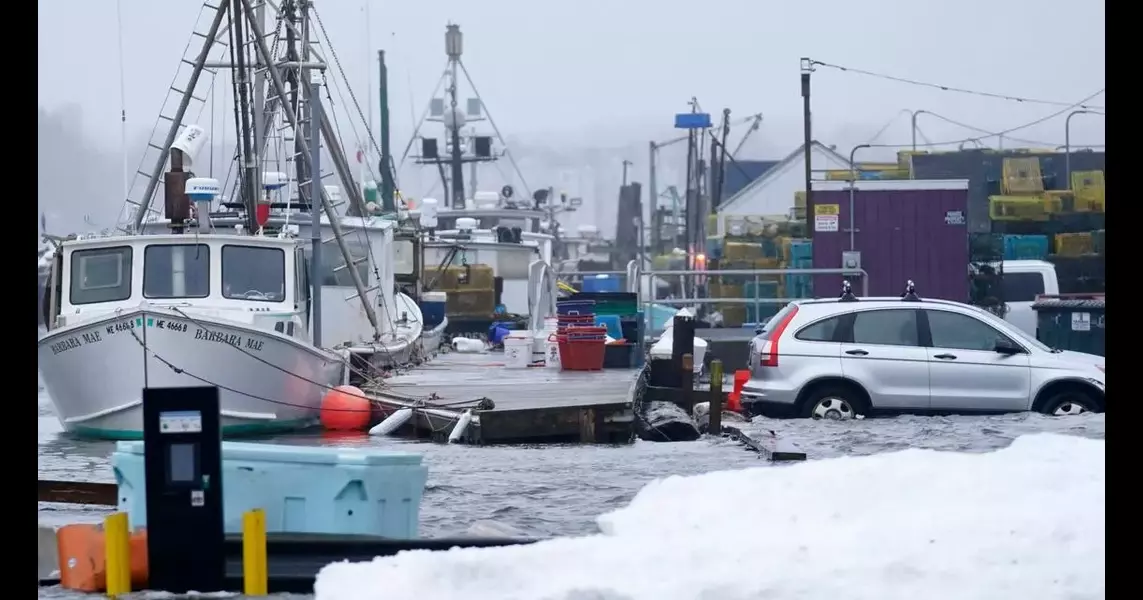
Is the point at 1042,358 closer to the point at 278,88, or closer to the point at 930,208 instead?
the point at 930,208

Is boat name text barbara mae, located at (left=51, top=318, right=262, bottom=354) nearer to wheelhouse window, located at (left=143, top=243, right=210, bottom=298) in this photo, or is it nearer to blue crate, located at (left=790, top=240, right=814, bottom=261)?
wheelhouse window, located at (left=143, top=243, right=210, bottom=298)

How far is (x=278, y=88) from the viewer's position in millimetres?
19234

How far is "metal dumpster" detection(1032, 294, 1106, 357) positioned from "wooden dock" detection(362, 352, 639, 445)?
5.80m

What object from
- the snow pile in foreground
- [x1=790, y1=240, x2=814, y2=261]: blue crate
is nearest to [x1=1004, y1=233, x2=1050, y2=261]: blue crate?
[x1=790, y1=240, x2=814, y2=261]: blue crate

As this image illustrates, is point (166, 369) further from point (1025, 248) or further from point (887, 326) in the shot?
point (1025, 248)

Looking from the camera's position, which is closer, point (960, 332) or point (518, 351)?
point (960, 332)

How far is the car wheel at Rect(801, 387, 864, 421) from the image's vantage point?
599 inches

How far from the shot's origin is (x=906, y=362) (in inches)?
598

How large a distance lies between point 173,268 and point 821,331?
308 inches

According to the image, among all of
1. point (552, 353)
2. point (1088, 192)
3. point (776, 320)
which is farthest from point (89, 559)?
point (1088, 192)

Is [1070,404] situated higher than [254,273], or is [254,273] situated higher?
[254,273]
